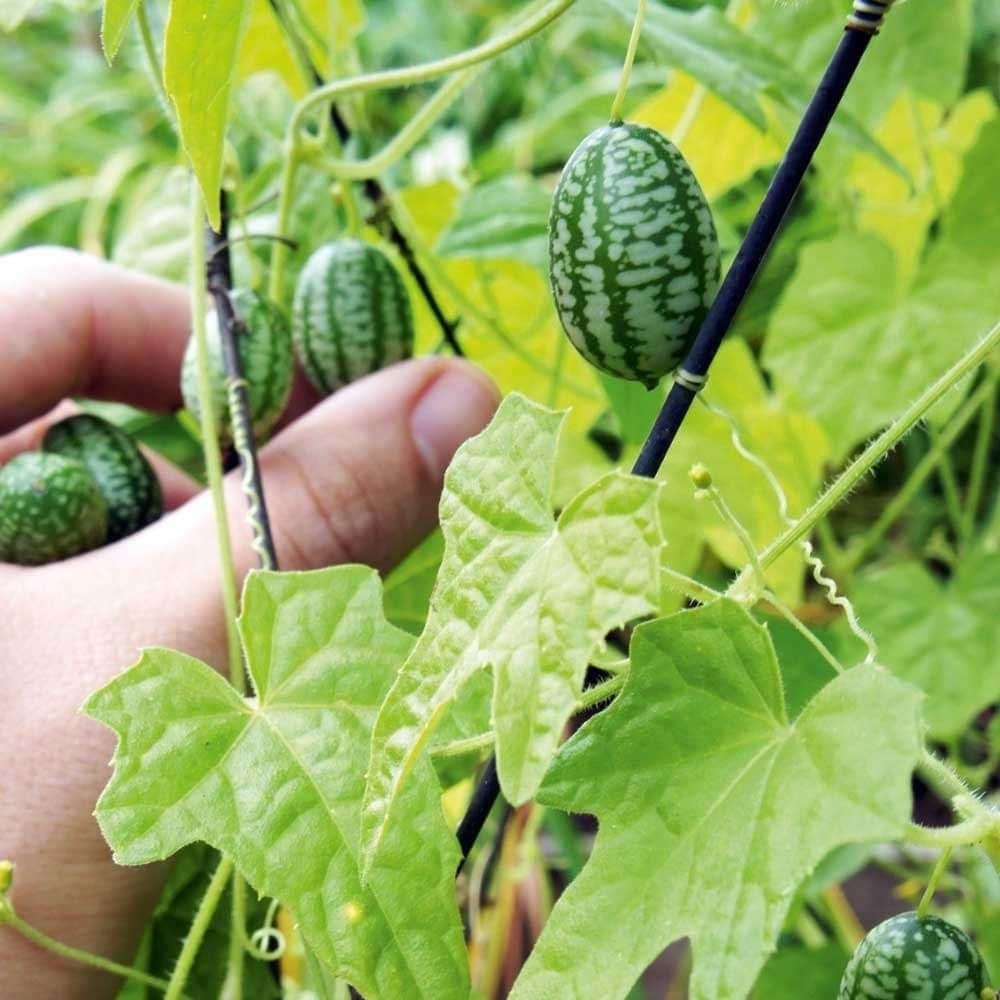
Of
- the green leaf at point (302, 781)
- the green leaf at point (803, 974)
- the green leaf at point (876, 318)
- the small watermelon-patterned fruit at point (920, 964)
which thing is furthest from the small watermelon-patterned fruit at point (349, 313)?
the green leaf at point (803, 974)

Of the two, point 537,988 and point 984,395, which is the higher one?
point 984,395

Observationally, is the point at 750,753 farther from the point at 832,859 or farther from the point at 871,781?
the point at 832,859

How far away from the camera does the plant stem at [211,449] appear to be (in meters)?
0.65

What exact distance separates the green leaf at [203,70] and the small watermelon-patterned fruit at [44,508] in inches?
12.6

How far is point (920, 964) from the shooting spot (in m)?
0.44

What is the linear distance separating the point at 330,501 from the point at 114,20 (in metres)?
0.36

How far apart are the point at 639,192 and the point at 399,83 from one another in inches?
8.6

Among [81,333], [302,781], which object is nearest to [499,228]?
[81,333]

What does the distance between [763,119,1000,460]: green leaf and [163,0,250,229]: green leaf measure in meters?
0.69

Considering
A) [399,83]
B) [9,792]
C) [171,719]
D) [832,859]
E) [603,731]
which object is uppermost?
[399,83]

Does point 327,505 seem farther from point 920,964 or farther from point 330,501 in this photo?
point 920,964

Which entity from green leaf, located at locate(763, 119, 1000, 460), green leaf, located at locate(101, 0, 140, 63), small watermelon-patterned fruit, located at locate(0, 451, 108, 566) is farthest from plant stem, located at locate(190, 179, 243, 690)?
green leaf, located at locate(763, 119, 1000, 460)

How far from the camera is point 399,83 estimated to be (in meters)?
0.63

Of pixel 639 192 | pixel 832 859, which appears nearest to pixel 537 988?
pixel 639 192
